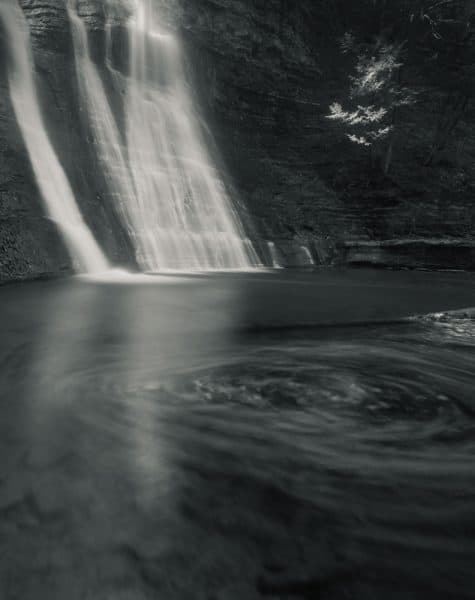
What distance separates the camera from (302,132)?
16797 mm

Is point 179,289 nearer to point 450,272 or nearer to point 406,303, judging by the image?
point 406,303

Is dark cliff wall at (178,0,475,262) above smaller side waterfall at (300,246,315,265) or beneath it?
above

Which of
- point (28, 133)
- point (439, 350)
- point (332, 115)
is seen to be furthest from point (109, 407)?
point (332, 115)

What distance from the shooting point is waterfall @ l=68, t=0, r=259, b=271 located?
1061 cm

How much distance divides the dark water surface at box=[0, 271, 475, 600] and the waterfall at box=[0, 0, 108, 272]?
16.2ft

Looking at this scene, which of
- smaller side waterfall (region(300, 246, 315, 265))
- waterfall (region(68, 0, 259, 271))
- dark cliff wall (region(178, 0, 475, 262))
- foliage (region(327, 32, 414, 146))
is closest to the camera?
waterfall (region(68, 0, 259, 271))

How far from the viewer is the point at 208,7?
16016mm

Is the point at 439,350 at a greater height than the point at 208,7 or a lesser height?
lesser

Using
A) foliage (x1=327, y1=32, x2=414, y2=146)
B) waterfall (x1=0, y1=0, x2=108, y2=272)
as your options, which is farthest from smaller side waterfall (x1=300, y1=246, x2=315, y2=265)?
waterfall (x1=0, y1=0, x2=108, y2=272)

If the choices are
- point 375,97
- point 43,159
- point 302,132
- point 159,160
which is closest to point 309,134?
point 302,132

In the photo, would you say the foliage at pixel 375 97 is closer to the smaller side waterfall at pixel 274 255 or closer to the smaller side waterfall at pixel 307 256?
the smaller side waterfall at pixel 307 256

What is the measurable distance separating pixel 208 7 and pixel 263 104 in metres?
3.78

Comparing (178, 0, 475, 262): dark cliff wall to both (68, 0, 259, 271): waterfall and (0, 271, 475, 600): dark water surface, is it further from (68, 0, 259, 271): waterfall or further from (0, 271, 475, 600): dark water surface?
(0, 271, 475, 600): dark water surface

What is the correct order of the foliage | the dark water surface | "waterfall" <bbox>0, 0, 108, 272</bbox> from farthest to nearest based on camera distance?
the foliage < "waterfall" <bbox>0, 0, 108, 272</bbox> < the dark water surface
